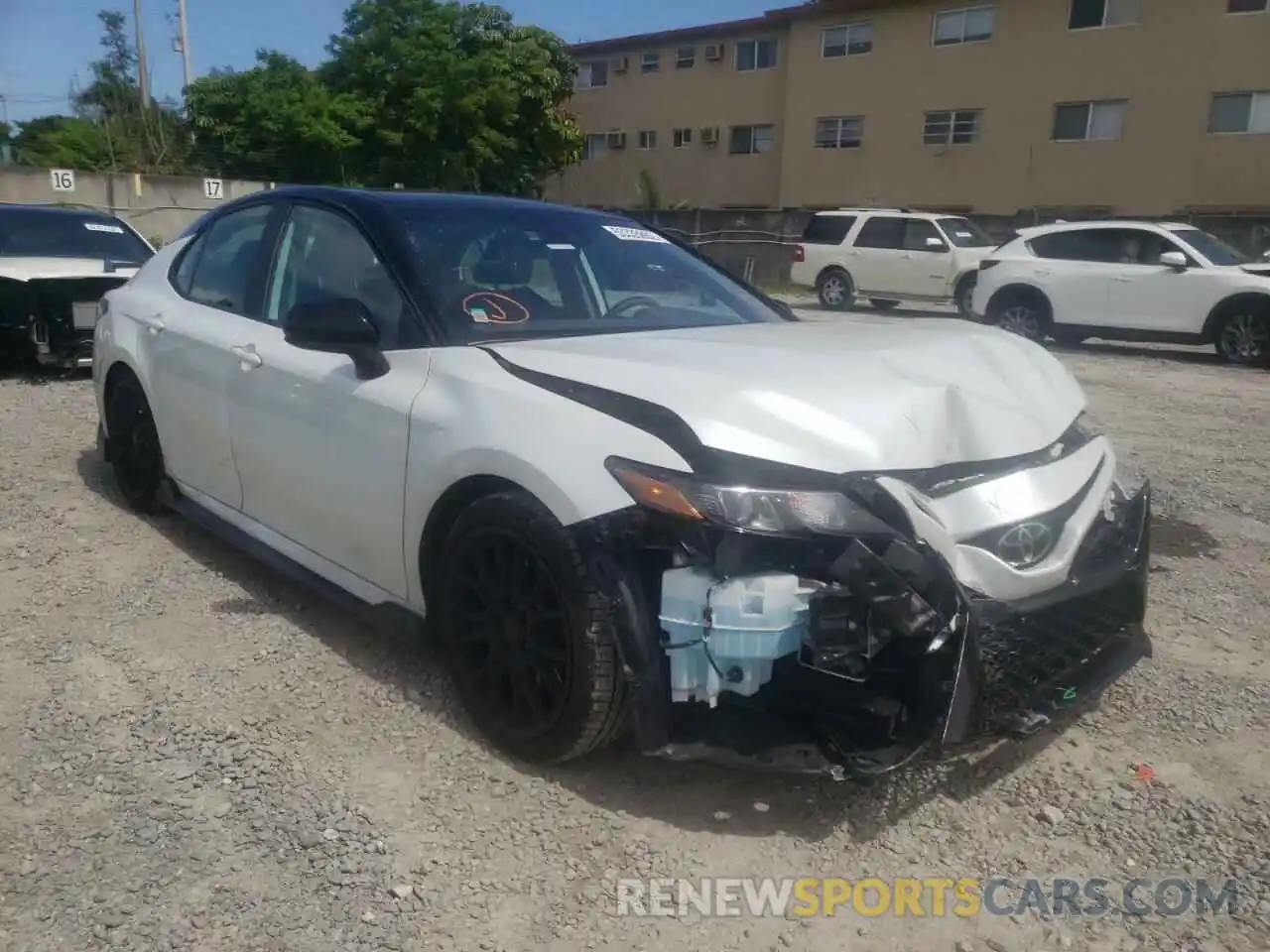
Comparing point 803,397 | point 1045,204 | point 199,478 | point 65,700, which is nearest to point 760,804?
point 803,397

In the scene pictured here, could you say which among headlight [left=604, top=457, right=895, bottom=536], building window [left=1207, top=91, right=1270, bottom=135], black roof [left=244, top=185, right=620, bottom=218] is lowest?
headlight [left=604, top=457, right=895, bottom=536]

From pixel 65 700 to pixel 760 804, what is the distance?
7.10 feet

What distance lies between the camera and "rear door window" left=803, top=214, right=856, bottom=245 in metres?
18.5

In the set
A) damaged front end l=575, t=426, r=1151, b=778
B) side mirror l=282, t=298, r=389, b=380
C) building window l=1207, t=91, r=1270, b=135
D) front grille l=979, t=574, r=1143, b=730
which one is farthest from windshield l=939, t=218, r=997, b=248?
damaged front end l=575, t=426, r=1151, b=778

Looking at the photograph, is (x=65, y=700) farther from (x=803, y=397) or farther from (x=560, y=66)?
(x=560, y=66)

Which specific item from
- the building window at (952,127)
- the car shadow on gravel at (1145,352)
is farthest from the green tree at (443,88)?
the car shadow on gravel at (1145,352)

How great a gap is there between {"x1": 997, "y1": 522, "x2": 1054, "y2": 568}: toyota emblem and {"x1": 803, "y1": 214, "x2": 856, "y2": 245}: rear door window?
16.7 metres

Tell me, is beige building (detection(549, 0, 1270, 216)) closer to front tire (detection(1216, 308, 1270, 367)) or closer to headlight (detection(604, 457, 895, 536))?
front tire (detection(1216, 308, 1270, 367))

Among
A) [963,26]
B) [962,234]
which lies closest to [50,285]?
[962,234]

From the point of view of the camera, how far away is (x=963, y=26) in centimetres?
2798

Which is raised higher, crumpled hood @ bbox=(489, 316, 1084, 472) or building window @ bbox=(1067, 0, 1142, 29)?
building window @ bbox=(1067, 0, 1142, 29)

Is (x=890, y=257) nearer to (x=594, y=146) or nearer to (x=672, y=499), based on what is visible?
(x=672, y=499)

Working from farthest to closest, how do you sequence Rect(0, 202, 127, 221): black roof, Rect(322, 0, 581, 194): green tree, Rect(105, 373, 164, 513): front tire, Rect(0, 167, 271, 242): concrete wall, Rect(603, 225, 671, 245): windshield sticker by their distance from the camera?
1. Rect(322, 0, 581, 194): green tree
2. Rect(0, 167, 271, 242): concrete wall
3. Rect(0, 202, 127, 221): black roof
4. Rect(105, 373, 164, 513): front tire
5. Rect(603, 225, 671, 245): windshield sticker

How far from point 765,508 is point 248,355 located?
2201mm
